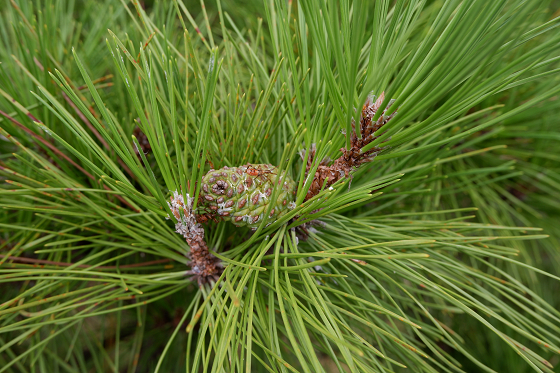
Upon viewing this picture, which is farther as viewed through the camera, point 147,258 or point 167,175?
point 147,258

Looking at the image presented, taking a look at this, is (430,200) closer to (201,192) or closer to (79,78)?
(201,192)

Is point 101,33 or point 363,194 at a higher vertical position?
point 101,33

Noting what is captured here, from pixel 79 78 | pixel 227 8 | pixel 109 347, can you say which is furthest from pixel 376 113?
pixel 109 347

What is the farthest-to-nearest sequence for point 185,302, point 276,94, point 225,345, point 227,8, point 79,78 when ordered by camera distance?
point 227,8, point 185,302, point 79,78, point 276,94, point 225,345
